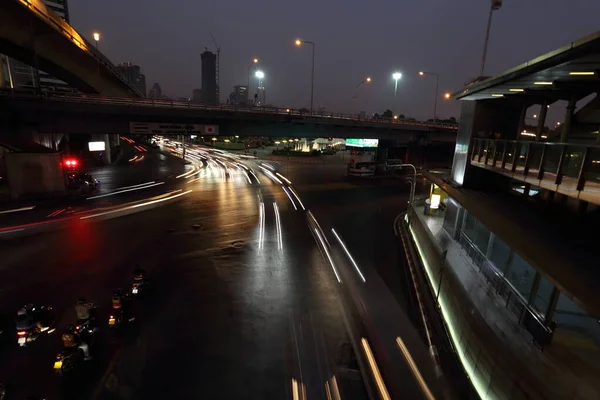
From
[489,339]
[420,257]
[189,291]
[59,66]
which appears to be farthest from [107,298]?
[59,66]

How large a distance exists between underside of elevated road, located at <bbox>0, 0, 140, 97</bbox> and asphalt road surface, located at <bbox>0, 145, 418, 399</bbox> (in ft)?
55.7

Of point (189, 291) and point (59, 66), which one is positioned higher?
point (59, 66)

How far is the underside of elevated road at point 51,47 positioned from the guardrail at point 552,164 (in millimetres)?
33083

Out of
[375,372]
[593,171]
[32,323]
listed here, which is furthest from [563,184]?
[32,323]

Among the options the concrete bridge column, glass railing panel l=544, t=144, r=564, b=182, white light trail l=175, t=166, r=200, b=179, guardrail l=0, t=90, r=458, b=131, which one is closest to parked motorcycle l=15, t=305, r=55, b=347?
glass railing panel l=544, t=144, r=564, b=182

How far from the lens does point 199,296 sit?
11766 mm

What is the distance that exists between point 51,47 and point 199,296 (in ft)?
112

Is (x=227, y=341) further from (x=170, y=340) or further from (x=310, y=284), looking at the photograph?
(x=310, y=284)

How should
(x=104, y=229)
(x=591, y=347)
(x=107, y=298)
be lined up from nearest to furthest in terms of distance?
(x=591, y=347) → (x=107, y=298) → (x=104, y=229)

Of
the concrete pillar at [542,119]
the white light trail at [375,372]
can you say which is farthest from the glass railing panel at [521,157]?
the white light trail at [375,372]

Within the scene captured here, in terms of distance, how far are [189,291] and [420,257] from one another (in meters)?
12.2

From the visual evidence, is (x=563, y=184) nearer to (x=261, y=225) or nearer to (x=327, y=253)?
(x=327, y=253)

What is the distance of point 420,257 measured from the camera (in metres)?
15.9

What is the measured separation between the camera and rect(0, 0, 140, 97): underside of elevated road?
2217 cm
